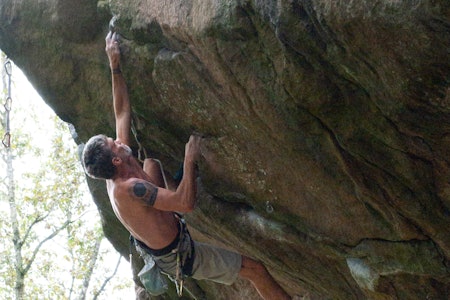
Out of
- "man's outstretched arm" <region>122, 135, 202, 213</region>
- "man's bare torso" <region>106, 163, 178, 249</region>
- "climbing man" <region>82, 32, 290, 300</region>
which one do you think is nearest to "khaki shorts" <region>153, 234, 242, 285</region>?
"climbing man" <region>82, 32, 290, 300</region>

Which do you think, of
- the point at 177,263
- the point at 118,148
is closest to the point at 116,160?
the point at 118,148

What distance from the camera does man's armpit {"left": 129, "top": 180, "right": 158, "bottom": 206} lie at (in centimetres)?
543

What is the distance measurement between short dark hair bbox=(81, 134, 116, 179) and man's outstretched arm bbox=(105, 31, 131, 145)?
394 mm

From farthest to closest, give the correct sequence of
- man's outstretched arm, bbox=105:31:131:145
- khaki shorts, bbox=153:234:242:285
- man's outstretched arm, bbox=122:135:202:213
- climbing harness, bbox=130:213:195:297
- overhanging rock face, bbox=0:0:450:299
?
khaki shorts, bbox=153:234:242:285, climbing harness, bbox=130:213:195:297, man's outstretched arm, bbox=105:31:131:145, man's outstretched arm, bbox=122:135:202:213, overhanging rock face, bbox=0:0:450:299

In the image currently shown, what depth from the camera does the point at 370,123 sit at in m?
4.07

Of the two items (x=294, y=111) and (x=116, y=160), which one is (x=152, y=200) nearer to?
(x=116, y=160)

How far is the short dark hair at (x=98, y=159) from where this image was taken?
17.9 ft

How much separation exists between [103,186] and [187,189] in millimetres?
2775

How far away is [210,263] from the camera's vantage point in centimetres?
627

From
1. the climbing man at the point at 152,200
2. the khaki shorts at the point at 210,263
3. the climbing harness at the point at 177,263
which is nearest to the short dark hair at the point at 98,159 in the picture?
the climbing man at the point at 152,200

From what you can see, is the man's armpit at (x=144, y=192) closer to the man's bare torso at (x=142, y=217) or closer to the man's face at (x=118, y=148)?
the man's bare torso at (x=142, y=217)

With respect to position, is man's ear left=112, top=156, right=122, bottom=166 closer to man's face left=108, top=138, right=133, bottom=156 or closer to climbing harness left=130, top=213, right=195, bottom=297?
man's face left=108, top=138, right=133, bottom=156

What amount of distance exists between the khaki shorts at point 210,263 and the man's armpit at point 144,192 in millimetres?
845

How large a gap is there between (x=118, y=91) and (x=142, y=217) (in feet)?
4.22
